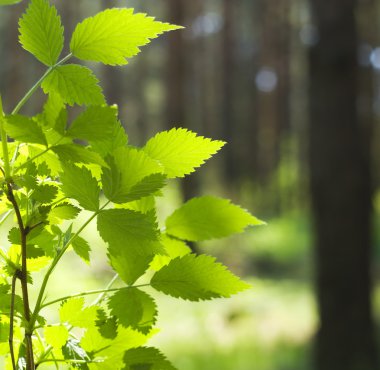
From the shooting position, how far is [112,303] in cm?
63

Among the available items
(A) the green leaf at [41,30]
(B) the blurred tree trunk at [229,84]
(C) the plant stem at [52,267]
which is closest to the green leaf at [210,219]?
(C) the plant stem at [52,267]

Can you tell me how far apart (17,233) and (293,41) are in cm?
2628

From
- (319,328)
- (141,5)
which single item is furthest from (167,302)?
(141,5)

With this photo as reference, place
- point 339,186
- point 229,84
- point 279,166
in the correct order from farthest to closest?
point 279,166 → point 229,84 → point 339,186

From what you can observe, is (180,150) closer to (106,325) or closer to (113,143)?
(113,143)

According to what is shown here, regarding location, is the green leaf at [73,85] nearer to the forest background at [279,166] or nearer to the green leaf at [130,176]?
the green leaf at [130,176]

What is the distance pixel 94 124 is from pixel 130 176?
0.18ft

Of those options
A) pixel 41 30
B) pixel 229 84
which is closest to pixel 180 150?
pixel 41 30

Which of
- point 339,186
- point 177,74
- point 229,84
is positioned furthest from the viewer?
point 229,84

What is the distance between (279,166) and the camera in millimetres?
28172

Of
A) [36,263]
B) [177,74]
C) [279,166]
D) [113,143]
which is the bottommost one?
[36,263]

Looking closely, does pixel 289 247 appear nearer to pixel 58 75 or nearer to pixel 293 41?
pixel 293 41

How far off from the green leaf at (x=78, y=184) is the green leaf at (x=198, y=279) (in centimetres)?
11

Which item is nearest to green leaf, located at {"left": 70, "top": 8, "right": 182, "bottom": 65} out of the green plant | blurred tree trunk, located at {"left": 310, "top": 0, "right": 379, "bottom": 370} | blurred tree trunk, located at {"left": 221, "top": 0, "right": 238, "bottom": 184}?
the green plant
